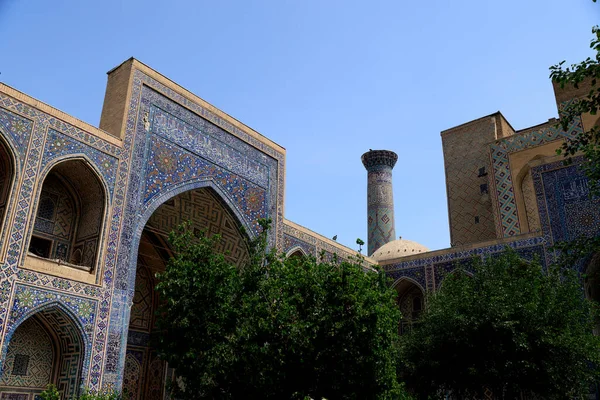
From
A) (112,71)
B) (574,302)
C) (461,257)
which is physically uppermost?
(112,71)

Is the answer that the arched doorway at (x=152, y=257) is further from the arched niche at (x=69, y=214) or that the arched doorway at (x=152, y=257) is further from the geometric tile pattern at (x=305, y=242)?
the arched niche at (x=69, y=214)

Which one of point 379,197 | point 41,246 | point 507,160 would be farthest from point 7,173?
point 379,197

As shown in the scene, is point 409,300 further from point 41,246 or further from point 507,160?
point 41,246

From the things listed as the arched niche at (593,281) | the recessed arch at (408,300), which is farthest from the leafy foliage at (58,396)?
the arched niche at (593,281)

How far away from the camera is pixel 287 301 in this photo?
724 cm

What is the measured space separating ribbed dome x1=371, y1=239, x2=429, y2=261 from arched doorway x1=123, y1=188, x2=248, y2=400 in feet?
26.5

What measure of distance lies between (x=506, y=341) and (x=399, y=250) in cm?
977

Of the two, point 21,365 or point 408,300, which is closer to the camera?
point 21,365

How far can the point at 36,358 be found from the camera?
884cm

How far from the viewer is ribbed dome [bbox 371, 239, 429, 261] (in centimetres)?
1939

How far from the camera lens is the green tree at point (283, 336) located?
677 cm

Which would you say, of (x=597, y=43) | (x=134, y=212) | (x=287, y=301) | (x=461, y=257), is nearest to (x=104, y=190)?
(x=134, y=212)

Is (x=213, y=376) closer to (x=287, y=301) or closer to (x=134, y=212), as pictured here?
(x=287, y=301)

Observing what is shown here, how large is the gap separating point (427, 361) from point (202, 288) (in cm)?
529
